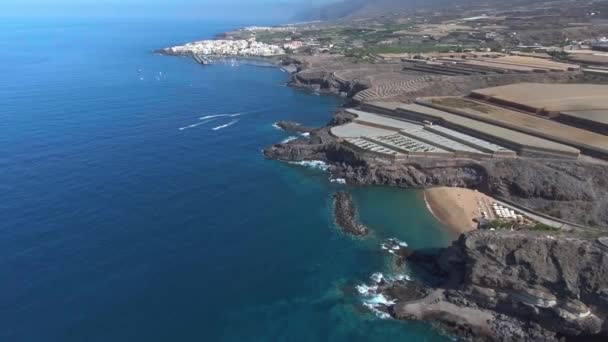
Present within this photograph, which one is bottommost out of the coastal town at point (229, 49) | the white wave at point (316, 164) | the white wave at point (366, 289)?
the white wave at point (366, 289)

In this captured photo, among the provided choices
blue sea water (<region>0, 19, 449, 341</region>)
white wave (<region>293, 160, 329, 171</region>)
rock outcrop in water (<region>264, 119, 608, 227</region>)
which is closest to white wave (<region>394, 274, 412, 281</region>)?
blue sea water (<region>0, 19, 449, 341</region>)

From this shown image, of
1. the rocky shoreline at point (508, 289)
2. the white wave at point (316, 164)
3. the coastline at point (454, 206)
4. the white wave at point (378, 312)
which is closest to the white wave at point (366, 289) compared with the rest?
the rocky shoreline at point (508, 289)

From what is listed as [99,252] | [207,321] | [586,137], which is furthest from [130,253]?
[586,137]

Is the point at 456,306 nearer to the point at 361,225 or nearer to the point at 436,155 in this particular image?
the point at 361,225

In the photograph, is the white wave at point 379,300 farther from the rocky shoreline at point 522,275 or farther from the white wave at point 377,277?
the white wave at point 377,277

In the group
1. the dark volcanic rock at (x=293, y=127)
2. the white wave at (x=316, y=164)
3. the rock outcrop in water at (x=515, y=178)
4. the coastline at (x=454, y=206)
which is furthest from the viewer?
the dark volcanic rock at (x=293, y=127)

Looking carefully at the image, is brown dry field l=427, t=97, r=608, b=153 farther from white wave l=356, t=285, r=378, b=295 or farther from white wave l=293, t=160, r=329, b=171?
white wave l=356, t=285, r=378, b=295

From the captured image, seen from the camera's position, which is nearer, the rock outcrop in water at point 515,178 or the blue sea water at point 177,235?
the blue sea water at point 177,235
